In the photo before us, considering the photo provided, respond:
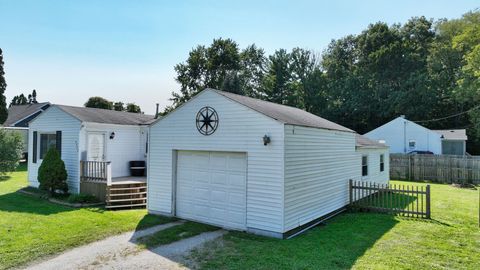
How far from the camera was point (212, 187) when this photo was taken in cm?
938

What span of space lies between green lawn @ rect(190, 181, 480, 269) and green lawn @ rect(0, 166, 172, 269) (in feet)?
10.3

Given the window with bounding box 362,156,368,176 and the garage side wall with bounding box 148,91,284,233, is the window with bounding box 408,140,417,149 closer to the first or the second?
the window with bounding box 362,156,368,176

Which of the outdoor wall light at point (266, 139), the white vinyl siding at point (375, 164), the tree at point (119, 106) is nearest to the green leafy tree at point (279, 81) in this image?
the tree at point (119, 106)

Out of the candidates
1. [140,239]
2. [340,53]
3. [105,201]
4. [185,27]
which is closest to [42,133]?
[105,201]

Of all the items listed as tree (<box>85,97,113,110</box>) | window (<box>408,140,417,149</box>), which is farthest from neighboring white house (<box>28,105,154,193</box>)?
tree (<box>85,97,113,110</box>)

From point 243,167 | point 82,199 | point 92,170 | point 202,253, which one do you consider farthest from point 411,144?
point 82,199

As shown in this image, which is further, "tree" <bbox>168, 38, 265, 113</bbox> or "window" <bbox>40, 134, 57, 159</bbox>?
"tree" <bbox>168, 38, 265, 113</bbox>

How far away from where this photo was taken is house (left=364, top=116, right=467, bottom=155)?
2644cm

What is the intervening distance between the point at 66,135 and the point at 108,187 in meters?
3.96

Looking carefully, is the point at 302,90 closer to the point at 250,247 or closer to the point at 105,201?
the point at 105,201

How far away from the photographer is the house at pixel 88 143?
1291 centimetres

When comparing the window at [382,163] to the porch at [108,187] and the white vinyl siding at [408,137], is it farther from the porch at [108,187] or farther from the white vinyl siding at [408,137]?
the white vinyl siding at [408,137]

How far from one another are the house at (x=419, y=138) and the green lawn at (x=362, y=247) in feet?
61.0

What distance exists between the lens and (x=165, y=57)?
1653 cm
